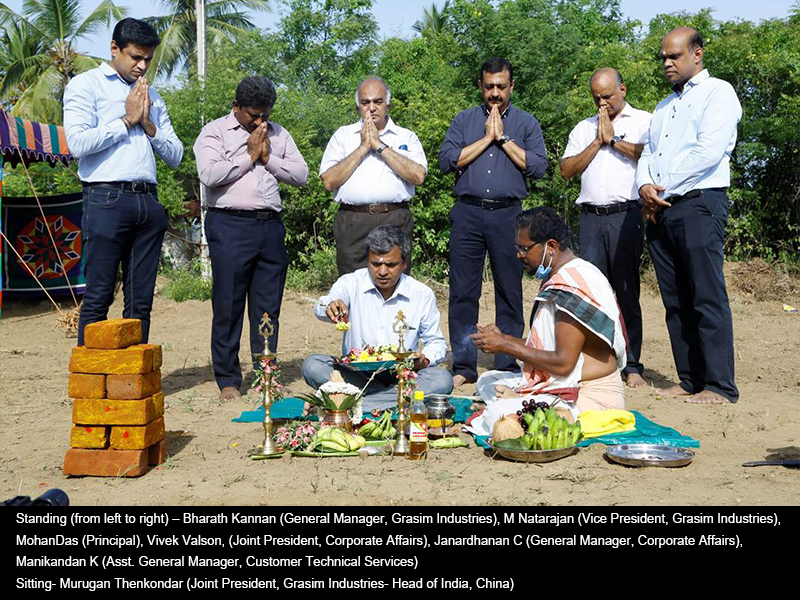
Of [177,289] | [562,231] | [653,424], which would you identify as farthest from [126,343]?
[177,289]

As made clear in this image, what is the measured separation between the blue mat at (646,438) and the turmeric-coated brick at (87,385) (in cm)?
232

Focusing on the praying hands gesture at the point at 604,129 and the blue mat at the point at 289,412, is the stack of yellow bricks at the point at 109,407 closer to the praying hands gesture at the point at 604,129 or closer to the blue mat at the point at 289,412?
the blue mat at the point at 289,412

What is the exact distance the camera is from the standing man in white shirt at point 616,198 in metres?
7.35

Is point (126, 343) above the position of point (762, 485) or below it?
above

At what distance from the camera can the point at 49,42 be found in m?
30.0

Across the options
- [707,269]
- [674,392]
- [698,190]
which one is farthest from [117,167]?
[674,392]

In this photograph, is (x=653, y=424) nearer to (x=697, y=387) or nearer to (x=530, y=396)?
(x=530, y=396)

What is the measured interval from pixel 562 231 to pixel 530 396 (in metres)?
1.14

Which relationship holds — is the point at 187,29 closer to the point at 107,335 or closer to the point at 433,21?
the point at 433,21

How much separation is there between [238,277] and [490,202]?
223cm

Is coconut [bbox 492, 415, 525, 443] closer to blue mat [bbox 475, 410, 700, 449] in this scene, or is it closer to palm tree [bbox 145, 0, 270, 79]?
blue mat [bbox 475, 410, 700, 449]

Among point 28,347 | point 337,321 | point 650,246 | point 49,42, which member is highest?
point 49,42

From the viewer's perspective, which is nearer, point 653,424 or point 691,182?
point 653,424
